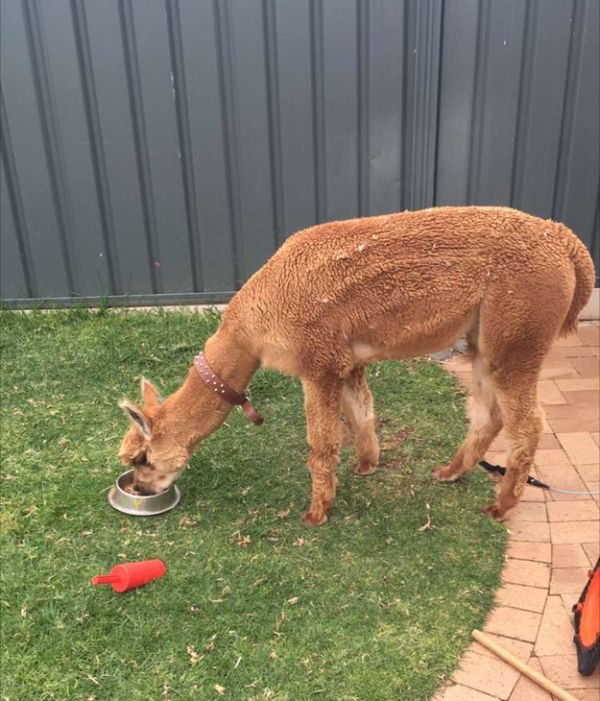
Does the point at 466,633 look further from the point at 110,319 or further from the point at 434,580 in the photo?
the point at 110,319

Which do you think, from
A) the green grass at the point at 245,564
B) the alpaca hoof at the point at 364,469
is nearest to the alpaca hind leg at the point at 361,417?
the alpaca hoof at the point at 364,469

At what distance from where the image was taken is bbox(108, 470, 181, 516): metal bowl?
3.65m

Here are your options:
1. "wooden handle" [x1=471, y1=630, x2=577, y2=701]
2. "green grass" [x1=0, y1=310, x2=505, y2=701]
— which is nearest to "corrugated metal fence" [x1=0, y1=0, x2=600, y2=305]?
"green grass" [x1=0, y1=310, x2=505, y2=701]

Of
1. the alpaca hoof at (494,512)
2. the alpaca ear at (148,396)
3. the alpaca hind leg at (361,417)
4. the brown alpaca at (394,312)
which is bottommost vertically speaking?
the alpaca hoof at (494,512)

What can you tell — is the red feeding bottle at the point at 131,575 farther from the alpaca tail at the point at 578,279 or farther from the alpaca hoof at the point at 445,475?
the alpaca tail at the point at 578,279

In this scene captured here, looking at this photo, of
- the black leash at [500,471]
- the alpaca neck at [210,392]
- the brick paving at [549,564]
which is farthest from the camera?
the black leash at [500,471]

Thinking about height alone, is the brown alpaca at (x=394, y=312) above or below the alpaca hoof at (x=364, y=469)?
above

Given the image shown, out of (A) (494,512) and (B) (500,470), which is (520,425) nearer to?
(A) (494,512)

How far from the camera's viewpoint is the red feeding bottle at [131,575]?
3.11 metres

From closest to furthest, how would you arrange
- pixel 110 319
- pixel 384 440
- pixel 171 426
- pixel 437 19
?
pixel 171 426
pixel 384 440
pixel 437 19
pixel 110 319

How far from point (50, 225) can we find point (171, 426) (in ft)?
12.0

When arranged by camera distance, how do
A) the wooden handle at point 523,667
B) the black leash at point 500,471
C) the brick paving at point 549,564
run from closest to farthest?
the wooden handle at point 523,667 → the brick paving at point 549,564 → the black leash at point 500,471

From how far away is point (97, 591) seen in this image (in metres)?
3.16

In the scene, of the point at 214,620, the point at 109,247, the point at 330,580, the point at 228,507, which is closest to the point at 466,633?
the point at 330,580
